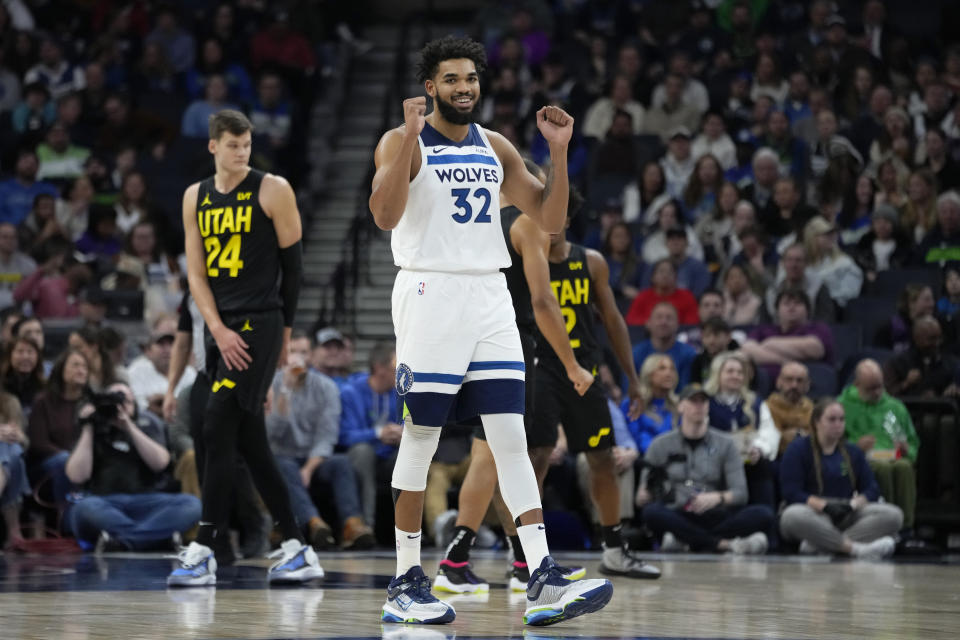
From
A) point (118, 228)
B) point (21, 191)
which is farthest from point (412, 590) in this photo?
point (21, 191)

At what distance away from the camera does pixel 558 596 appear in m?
5.16

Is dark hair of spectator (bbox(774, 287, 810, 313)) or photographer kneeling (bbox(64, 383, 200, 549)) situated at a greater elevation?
dark hair of spectator (bbox(774, 287, 810, 313))

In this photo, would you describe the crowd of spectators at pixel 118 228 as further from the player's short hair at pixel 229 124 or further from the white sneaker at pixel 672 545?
the white sneaker at pixel 672 545

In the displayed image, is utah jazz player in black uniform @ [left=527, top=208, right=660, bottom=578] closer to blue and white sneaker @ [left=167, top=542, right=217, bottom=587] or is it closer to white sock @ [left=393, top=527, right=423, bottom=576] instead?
blue and white sneaker @ [left=167, top=542, right=217, bottom=587]

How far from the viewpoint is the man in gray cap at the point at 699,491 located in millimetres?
10242

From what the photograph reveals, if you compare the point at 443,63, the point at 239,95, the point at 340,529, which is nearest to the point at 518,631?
the point at 443,63

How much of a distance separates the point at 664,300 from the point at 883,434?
2289 mm

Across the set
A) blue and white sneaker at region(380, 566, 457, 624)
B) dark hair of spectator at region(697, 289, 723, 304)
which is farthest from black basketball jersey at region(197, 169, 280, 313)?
dark hair of spectator at region(697, 289, 723, 304)

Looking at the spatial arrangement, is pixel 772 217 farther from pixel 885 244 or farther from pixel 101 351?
pixel 101 351

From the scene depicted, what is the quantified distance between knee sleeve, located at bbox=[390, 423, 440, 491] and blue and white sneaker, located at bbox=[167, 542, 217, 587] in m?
1.67

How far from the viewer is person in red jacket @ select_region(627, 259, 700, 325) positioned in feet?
40.8

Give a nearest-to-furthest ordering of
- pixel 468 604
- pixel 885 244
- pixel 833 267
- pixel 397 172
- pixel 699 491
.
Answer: pixel 397 172
pixel 468 604
pixel 699 491
pixel 833 267
pixel 885 244

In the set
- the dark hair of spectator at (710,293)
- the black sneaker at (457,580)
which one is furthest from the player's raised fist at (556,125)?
the dark hair of spectator at (710,293)

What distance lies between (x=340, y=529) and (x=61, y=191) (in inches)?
243
